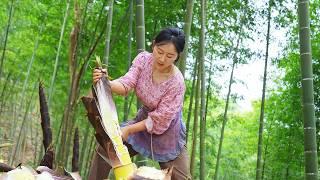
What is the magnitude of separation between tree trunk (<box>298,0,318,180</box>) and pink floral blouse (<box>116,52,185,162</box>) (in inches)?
49.8

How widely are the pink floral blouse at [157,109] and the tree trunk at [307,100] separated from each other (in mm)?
1266

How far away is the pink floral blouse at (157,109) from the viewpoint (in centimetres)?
155

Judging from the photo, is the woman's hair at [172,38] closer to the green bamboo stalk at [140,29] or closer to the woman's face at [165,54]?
the woman's face at [165,54]

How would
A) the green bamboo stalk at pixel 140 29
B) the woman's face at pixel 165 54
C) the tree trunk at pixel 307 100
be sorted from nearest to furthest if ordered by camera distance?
1. the woman's face at pixel 165 54
2. the green bamboo stalk at pixel 140 29
3. the tree trunk at pixel 307 100

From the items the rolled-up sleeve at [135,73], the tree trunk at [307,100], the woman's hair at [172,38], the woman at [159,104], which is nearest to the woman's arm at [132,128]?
the woman at [159,104]

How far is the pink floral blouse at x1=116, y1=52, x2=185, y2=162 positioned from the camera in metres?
1.55

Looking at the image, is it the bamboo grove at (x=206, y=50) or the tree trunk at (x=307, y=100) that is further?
the bamboo grove at (x=206, y=50)

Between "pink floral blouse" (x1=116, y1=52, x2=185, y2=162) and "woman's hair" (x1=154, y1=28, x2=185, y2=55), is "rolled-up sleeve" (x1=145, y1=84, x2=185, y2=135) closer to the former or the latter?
"pink floral blouse" (x1=116, y1=52, x2=185, y2=162)

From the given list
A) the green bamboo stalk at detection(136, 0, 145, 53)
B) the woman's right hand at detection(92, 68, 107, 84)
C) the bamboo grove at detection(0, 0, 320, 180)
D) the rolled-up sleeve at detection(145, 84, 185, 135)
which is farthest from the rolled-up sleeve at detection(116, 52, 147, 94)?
the bamboo grove at detection(0, 0, 320, 180)

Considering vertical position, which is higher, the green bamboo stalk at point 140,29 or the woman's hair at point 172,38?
the green bamboo stalk at point 140,29

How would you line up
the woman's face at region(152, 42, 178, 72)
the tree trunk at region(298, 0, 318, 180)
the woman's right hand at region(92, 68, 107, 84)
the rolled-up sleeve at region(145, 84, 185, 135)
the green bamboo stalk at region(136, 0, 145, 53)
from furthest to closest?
1. the tree trunk at region(298, 0, 318, 180)
2. the green bamboo stalk at region(136, 0, 145, 53)
3. the rolled-up sleeve at region(145, 84, 185, 135)
4. the woman's face at region(152, 42, 178, 72)
5. the woman's right hand at region(92, 68, 107, 84)

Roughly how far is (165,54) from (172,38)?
0.05 m

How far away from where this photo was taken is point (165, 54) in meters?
1.41

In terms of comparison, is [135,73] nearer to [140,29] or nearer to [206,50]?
[140,29]
